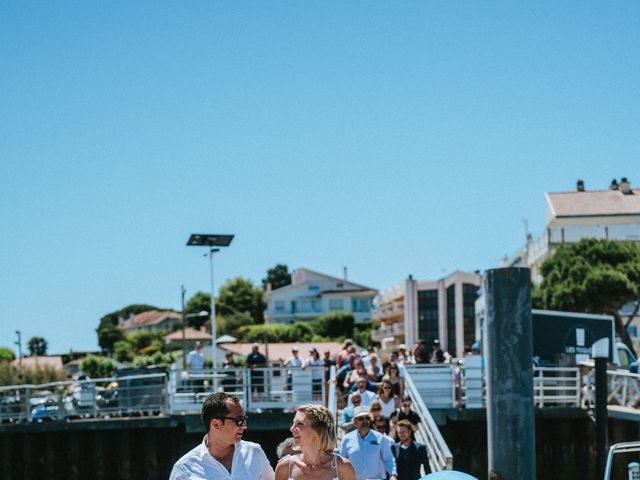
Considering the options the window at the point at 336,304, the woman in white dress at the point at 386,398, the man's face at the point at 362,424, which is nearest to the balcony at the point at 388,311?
the window at the point at 336,304

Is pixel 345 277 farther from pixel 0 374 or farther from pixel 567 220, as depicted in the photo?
pixel 0 374

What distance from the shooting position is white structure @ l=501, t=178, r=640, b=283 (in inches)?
3314

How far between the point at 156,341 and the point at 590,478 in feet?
343

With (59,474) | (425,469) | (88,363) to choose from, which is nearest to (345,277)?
(88,363)

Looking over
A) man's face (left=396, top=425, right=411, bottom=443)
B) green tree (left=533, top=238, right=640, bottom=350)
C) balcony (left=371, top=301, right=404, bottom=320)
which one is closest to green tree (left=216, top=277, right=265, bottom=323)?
balcony (left=371, top=301, right=404, bottom=320)

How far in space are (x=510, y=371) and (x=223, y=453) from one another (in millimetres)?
6159

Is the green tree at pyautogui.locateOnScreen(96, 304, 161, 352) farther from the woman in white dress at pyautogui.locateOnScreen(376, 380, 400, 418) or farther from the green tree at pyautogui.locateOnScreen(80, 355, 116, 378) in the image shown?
the woman in white dress at pyautogui.locateOnScreen(376, 380, 400, 418)

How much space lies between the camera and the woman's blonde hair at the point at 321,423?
564 centimetres

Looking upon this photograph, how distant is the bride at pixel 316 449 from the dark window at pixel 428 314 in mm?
106684

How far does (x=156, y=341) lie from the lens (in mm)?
124875

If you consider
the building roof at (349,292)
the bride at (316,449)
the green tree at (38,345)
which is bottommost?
the green tree at (38,345)

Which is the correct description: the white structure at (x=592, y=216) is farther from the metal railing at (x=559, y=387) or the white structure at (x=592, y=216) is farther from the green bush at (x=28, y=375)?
the metal railing at (x=559, y=387)

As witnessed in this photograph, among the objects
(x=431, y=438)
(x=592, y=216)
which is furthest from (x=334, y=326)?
(x=431, y=438)

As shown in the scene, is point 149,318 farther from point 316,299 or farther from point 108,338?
point 316,299
